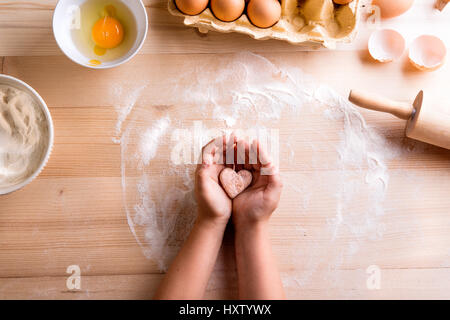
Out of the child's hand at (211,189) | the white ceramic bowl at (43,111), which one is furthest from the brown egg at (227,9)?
the white ceramic bowl at (43,111)

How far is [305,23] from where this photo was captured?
69 centimetres

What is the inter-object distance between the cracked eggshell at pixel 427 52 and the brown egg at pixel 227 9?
0.38m

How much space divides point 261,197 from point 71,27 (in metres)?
0.50

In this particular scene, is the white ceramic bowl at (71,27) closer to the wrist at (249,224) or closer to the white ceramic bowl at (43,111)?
the white ceramic bowl at (43,111)

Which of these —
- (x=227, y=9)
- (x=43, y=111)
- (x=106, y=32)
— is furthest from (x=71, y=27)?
(x=227, y=9)

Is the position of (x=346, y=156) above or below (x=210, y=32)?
below

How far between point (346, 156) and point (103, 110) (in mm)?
529

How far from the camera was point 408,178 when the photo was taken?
0.72m

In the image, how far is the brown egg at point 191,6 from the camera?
64cm

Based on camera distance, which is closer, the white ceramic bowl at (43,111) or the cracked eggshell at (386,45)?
the white ceramic bowl at (43,111)

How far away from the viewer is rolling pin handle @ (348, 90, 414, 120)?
654 millimetres

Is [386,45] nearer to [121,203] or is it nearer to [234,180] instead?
[234,180]
